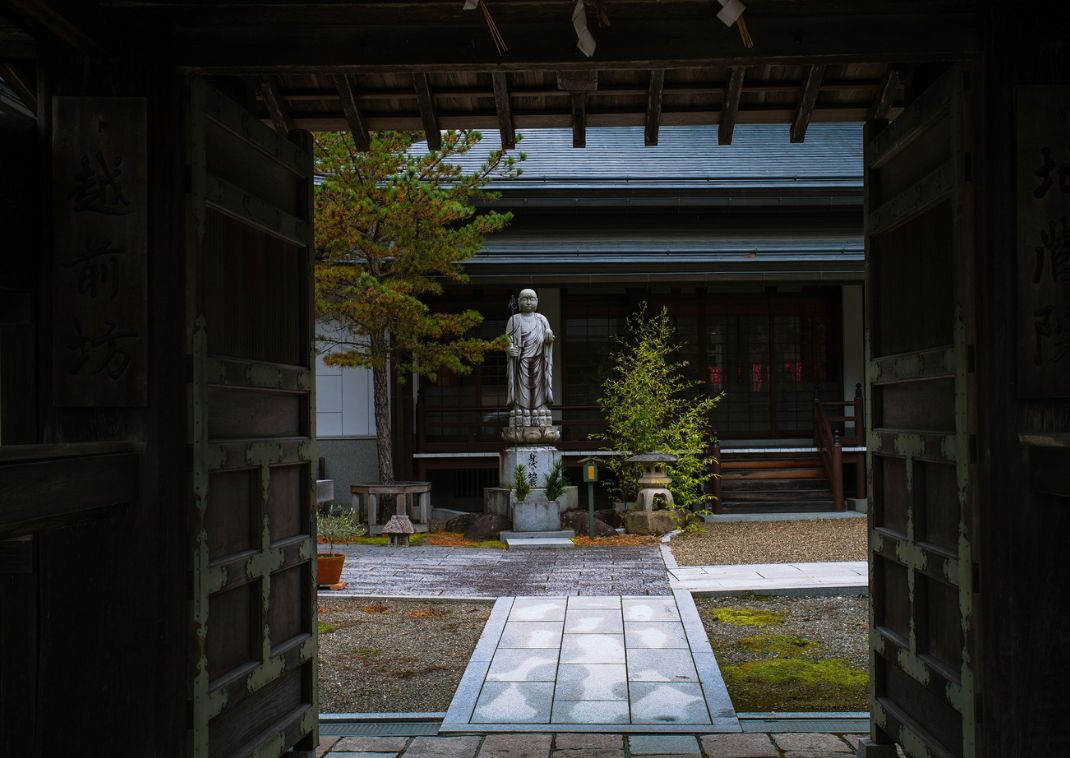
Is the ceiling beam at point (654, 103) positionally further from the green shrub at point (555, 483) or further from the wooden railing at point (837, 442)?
the wooden railing at point (837, 442)

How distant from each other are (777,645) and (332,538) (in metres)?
6.65

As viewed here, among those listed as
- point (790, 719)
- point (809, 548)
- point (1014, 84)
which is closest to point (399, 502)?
point (809, 548)

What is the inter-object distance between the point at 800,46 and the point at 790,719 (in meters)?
3.47

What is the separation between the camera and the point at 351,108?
4.62 m

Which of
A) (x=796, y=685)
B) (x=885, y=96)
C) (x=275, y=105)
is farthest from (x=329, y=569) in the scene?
(x=885, y=96)

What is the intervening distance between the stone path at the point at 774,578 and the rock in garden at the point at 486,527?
3.52m

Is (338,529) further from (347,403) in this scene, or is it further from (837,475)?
(837,475)

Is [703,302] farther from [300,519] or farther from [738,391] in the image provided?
[300,519]

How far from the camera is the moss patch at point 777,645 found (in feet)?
23.9

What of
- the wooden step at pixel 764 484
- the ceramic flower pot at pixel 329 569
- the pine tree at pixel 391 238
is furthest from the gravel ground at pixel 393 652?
the wooden step at pixel 764 484

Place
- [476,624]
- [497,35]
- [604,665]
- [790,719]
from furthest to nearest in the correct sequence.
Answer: [476,624]
[604,665]
[790,719]
[497,35]

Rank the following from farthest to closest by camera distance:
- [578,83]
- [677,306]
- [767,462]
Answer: [677,306] < [767,462] < [578,83]

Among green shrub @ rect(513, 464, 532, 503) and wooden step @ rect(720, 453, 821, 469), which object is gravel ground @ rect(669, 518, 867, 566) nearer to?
wooden step @ rect(720, 453, 821, 469)

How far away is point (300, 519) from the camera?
4.75 meters
